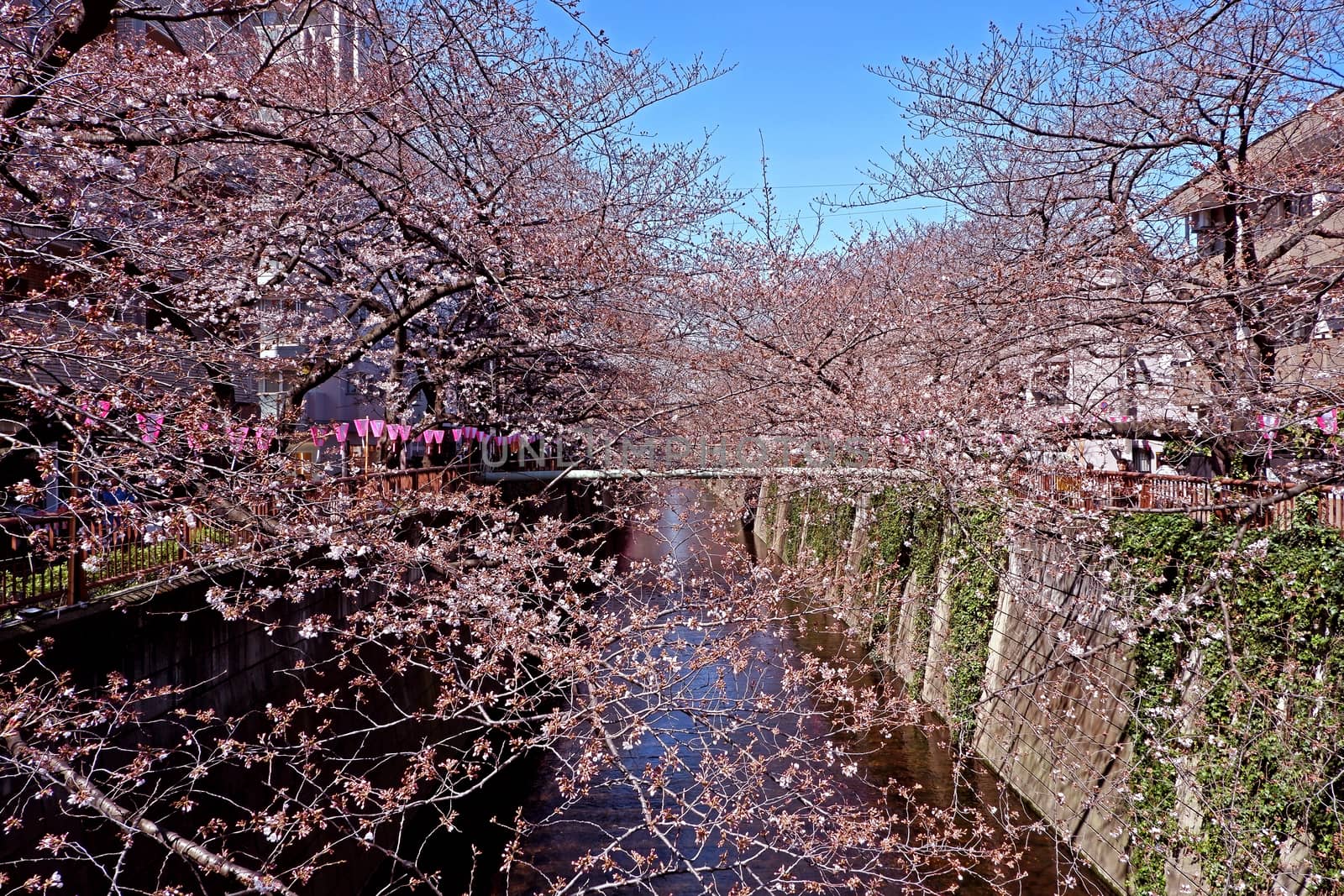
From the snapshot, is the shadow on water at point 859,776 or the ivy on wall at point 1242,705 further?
the shadow on water at point 859,776

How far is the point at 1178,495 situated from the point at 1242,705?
3224mm

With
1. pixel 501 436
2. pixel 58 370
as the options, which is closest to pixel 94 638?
pixel 58 370

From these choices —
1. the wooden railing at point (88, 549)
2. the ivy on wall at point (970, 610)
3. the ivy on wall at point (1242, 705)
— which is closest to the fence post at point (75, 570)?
the wooden railing at point (88, 549)

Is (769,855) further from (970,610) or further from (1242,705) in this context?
(970,610)

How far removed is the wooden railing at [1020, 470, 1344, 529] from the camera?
7594 millimetres

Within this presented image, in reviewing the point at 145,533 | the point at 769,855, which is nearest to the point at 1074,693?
the point at 769,855

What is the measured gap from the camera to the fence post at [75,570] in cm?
593

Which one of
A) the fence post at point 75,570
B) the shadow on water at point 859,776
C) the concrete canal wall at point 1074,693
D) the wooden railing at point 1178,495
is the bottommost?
the shadow on water at point 859,776

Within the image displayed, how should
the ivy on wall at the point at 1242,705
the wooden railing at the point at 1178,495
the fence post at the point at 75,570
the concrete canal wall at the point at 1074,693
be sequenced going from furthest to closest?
the concrete canal wall at the point at 1074,693, the wooden railing at the point at 1178,495, the ivy on wall at the point at 1242,705, the fence post at the point at 75,570

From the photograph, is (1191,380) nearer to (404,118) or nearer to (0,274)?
(404,118)

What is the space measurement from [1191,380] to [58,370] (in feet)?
42.9

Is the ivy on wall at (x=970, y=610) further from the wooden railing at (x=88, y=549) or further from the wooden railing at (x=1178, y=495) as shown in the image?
the wooden railing at (x=88, y=549)

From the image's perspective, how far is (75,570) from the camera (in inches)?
236

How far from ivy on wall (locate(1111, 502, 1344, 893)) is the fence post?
9190mm
